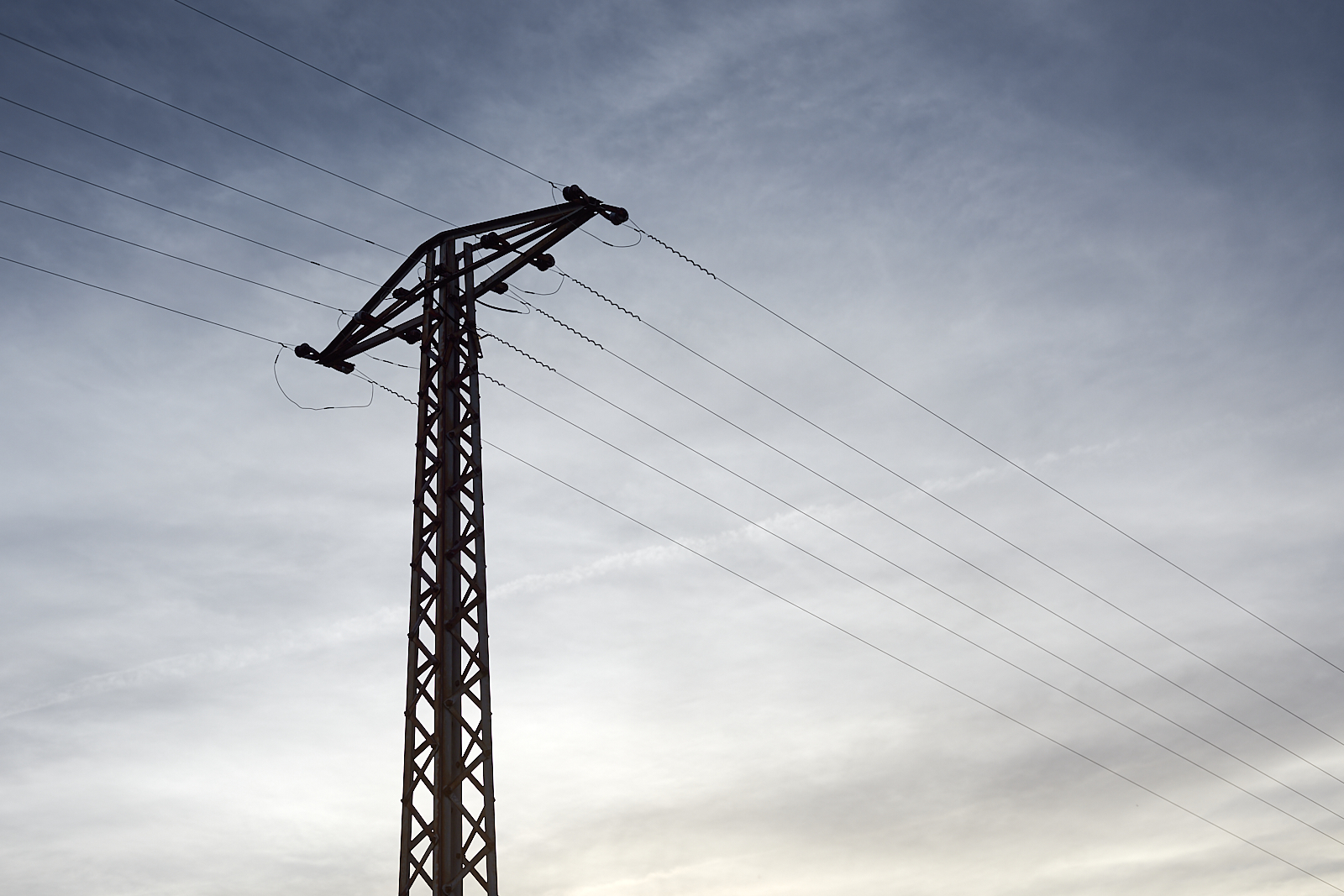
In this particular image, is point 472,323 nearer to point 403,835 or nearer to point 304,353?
point 304,353

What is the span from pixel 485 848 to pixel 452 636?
3095mm

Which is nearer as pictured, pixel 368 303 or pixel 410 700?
pixel 410 700

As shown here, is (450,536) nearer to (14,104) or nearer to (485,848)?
(485,848)

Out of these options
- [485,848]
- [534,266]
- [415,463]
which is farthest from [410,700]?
[534,266]

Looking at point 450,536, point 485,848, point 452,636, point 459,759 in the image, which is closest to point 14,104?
point 450,536

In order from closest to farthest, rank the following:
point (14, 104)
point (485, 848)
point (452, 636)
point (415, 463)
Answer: point (485, 848)
point (452, 636)
point (415, 463)
point (14, 104)

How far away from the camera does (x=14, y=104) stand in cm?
1925

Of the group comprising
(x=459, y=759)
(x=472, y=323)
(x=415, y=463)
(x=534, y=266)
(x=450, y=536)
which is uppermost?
(x=534, y=266)

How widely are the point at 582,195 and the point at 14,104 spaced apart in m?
10.1

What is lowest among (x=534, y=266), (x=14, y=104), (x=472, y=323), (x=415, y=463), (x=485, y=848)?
(x=485, y=848)

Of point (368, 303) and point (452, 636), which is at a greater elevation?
point (368, 303)

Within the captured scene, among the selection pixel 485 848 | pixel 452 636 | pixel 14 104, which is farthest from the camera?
pixel 14 104

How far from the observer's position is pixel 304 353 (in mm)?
22094

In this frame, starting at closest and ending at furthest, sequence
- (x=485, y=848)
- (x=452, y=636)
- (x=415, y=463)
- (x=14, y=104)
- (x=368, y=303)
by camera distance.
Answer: (x=485, y=848) → (x=452, y=636) → (x=415, y=463) → (x=14, y=104) → (x=368, y=303)
